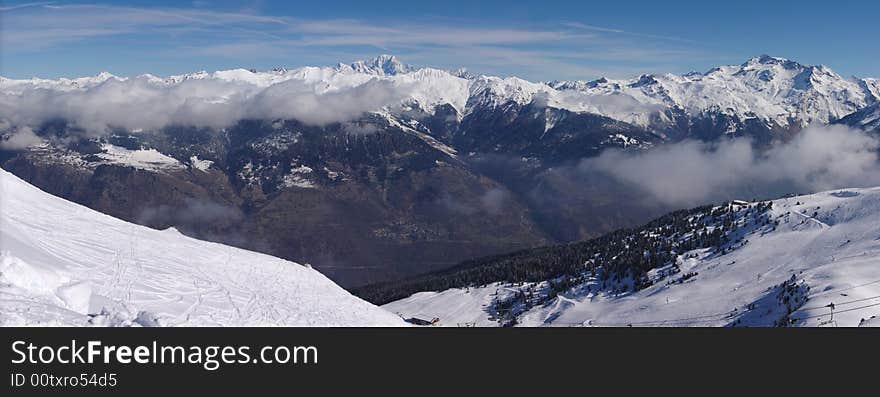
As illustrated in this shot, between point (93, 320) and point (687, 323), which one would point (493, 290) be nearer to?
point (687, 323)

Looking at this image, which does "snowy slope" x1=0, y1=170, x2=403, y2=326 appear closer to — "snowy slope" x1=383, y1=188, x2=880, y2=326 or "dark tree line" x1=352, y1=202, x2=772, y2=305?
"snowy slope" x1=383, y1=188, x2=880, y2=326

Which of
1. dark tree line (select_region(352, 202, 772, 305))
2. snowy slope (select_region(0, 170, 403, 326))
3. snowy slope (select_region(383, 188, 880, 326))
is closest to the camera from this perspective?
snowy slope (select_region(0, 170, 403, 326))

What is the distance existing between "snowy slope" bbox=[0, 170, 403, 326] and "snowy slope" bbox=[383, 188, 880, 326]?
66.2 m

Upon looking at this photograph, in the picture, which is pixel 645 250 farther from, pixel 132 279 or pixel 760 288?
pixel 132 279

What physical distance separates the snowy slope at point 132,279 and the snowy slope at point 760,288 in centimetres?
6619

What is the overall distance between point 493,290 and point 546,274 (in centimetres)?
2051

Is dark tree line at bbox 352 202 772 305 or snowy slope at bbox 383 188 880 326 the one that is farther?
dark tree line at bbox 352 202 772 305

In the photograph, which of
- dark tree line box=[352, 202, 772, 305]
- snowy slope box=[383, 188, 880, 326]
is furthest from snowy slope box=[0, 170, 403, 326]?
dark tree line box=[352, 202, 772, 305]

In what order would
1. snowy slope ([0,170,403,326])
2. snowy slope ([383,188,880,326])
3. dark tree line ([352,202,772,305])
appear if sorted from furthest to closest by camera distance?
dark tree line ([352,202,772,305])
snowy slope ([383,188,880,326])
snowy slope ([0,170,403,326])

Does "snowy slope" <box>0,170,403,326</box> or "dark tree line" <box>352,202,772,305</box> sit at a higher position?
"snowy slope" <box>0,170,403,326</box>

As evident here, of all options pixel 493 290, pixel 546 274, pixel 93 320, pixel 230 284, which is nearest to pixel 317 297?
pixel 230 284

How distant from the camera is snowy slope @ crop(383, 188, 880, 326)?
96.6 meters

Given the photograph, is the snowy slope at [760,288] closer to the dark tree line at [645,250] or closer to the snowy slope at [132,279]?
the dark tree line at [645,250]

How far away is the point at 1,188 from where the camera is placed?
3866 cm
